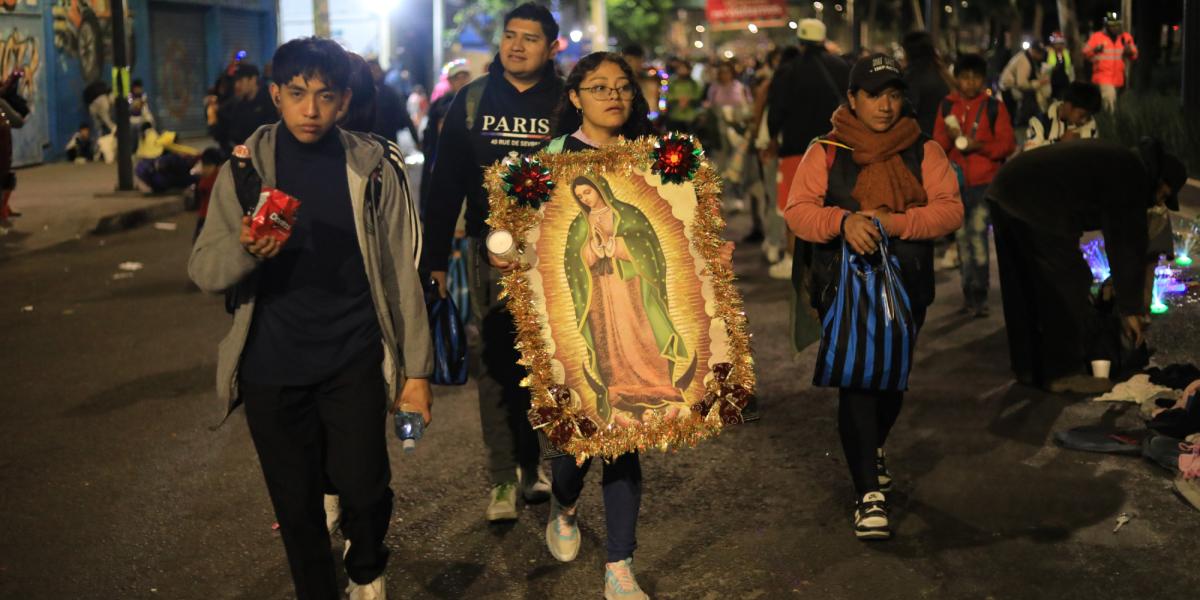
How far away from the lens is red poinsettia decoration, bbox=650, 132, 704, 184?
495 cm

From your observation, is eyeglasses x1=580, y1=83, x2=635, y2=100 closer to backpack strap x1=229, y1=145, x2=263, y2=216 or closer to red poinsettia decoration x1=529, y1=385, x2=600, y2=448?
red poinsettia decoration x1=529, y1=385, x2=600, y2=448

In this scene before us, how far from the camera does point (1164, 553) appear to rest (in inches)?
214

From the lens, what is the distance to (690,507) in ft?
20.4

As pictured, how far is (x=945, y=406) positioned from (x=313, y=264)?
4.53 m

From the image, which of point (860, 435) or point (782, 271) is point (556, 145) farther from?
point (782, 271)

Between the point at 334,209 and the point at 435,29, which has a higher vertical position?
the point at 435,29

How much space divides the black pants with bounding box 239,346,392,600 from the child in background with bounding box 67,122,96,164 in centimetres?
2595

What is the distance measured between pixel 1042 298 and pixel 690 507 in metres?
2.68

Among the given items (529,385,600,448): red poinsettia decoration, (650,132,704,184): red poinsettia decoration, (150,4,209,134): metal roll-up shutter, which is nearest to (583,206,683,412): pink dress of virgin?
(529,385,600,448): red poinsettia decoration

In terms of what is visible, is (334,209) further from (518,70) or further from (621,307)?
(518,70)

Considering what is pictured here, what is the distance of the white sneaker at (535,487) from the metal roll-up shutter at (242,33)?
33.8 metres

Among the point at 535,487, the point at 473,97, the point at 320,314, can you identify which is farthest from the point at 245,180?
the point at 535,487

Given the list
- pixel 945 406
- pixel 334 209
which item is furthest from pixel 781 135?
pixel 334 209

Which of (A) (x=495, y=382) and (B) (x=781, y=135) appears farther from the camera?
(B) (x=781, y=135)
